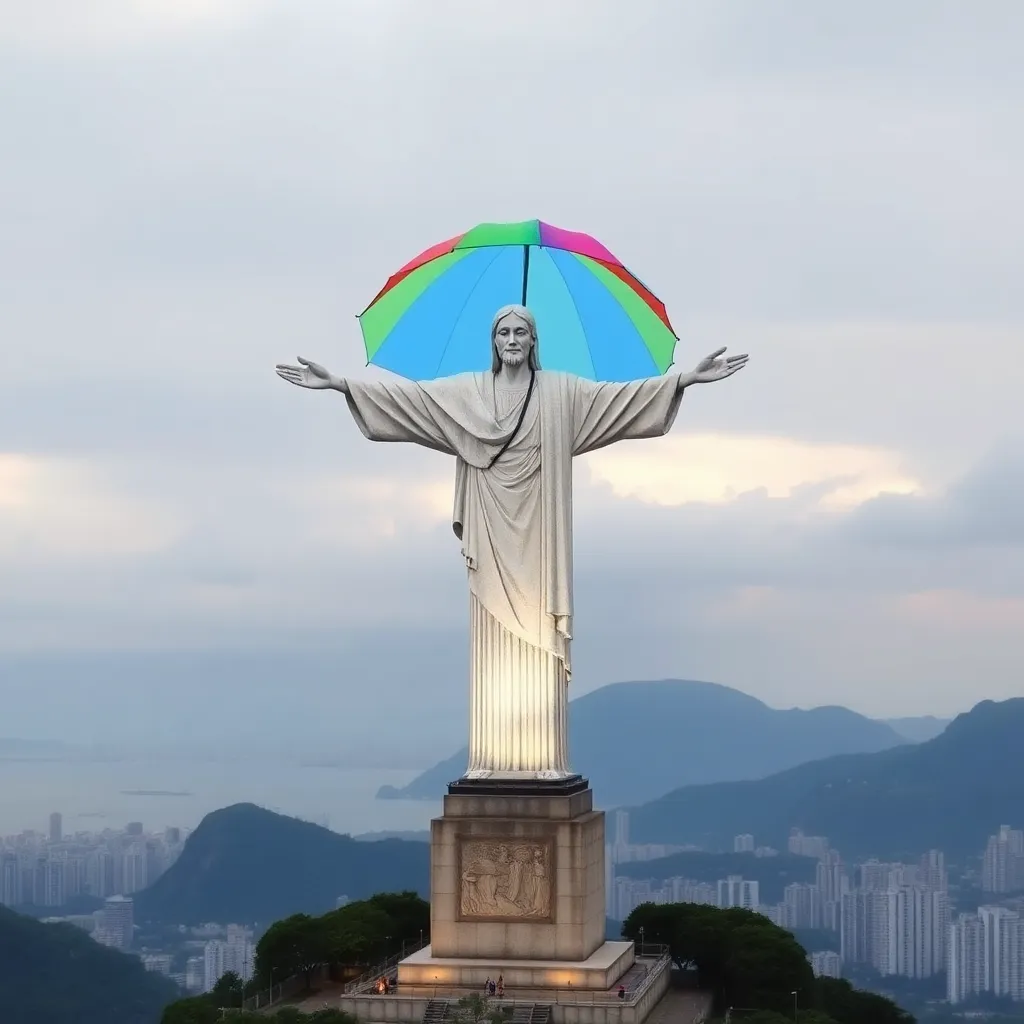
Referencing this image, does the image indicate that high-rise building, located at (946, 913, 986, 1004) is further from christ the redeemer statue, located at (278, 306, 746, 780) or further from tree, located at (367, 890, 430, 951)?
christ the redeemer statue, located at (278, 306, 746, 780)

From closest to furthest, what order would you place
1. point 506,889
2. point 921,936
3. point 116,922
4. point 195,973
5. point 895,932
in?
point 506,889, point 195,973, point 895,932, point 921,936, point 116,922

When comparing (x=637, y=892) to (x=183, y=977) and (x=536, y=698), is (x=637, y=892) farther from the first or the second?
(x=536, y=698)

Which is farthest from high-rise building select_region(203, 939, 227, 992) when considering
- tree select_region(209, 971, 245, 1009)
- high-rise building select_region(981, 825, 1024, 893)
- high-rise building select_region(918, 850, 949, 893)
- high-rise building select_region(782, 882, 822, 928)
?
high-rise building select_region(981, 825, 1024, 893)

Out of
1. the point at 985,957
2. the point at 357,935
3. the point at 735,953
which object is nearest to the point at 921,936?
the point at 985,957

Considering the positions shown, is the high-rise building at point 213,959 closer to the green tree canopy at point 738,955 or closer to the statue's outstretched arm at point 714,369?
the green tree canopy at point 738,955

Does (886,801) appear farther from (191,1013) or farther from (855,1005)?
(191,1013)

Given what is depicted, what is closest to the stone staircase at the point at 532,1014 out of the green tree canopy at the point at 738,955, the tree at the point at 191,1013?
the tree at the point at 191,1013

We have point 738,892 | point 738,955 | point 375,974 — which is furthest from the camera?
point 738,892
